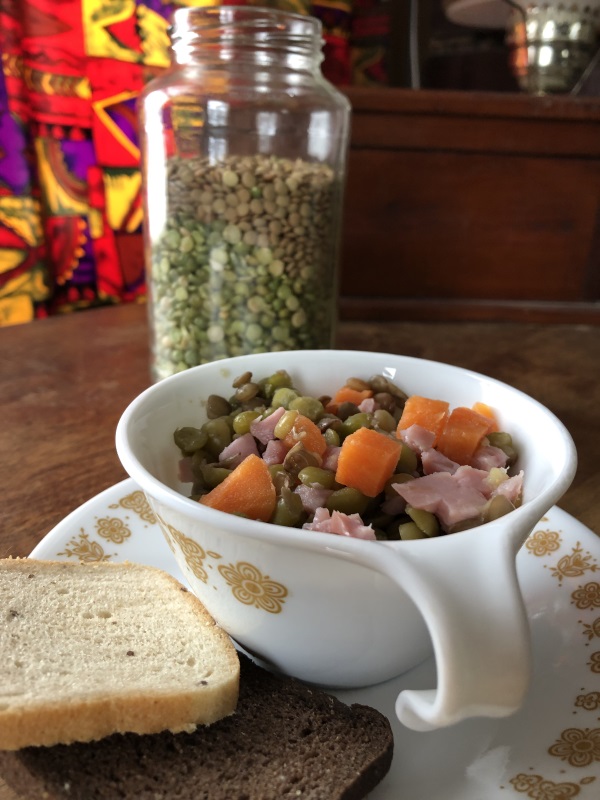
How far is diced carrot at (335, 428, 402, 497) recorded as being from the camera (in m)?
0.85

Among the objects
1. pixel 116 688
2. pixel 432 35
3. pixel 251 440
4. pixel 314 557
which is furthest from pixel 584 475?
pixel 432 35

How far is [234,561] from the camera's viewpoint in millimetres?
739

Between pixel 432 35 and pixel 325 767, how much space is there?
121 inches

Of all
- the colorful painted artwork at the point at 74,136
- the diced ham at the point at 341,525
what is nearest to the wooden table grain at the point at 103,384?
the diced ham at the point at 341,525

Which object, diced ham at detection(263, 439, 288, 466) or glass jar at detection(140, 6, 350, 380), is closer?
diced ham at detection(263, 439, 288, 466)

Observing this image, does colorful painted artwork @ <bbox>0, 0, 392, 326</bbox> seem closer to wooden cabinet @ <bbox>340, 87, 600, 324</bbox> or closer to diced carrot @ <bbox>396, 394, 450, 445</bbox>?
wooden cabinet @ <bbox>340, 87, 600, 324</bbox>

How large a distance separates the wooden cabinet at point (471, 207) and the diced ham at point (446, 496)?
159 centimetres

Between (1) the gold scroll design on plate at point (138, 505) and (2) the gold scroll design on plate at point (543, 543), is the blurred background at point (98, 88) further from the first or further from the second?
(2) the gold scroll design on plate at point (543, 543)

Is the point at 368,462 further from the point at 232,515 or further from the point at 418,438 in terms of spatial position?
the point at 232,515

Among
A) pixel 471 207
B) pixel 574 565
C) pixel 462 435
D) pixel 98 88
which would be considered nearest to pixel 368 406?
pixel 462 435

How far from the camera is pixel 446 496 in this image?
2.71 ft

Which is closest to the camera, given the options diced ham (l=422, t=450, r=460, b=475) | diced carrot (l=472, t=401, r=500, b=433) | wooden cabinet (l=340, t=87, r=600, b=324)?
diced ham (l=422, t=450, r=460, b=475)

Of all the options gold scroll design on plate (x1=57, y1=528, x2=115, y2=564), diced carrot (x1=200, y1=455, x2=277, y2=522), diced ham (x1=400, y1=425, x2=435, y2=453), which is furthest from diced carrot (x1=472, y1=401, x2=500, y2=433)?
gold scroll design on plate (x1=57, y1=528, x2=115, y2=564)

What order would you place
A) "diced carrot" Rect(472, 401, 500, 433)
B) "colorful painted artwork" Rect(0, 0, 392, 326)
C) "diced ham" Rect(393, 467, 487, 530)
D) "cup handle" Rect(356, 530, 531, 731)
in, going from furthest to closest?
1. "colorful painted artwork" Rect(0, 0, 392, 326)
2. "diced carrot" Rect(472, 401, 500, 433)
3. "diced ham" Rect(393, 467, 487, 530)
4. "cup handle" Rect(356, 530, 531, 731)
